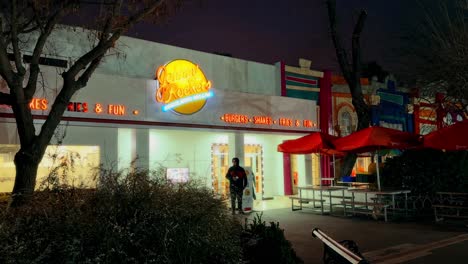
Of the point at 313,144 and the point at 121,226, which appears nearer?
the point at 121,226

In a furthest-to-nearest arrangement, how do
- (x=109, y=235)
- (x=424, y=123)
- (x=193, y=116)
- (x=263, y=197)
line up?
→ (x=424, y=123) < (x=263, y=197) < (x=193, y=116) < (x=109, y=235)

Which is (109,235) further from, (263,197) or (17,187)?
(263,197)

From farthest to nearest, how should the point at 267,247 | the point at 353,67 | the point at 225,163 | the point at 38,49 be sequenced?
the point at 353,67 < the point at 225,163 < the point at 38,49 < the point at 267,247

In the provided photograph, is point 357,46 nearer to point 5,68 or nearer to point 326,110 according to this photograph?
point 326,110

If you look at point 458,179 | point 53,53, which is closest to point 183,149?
point 53,53

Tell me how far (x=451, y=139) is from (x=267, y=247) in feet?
24.0

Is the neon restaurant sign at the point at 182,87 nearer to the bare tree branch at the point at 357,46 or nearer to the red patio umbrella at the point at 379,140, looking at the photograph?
the red patio umbrella at the point at 379,140

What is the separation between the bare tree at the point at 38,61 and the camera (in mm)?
7051

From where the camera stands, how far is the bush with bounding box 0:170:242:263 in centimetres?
440

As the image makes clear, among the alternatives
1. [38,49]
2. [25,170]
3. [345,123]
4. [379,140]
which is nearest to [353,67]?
[345,123]

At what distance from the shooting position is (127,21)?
27.1 feet

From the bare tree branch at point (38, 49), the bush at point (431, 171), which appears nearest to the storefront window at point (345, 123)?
the bush at point (431, 171)

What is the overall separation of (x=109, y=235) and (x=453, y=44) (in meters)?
11.3

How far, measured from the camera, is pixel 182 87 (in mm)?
14617
